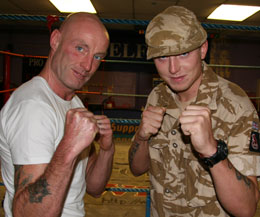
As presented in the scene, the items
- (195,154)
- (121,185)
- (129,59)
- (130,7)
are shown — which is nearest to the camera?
(195,154)

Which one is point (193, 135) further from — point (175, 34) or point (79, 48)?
point (79, 48)

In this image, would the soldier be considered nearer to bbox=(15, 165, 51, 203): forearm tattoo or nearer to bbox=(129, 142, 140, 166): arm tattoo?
bbox=(129, 142, 140, 166): arm tattoo

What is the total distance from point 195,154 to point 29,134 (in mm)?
703

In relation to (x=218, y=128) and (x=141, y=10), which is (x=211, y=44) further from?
(x=218, y=128)

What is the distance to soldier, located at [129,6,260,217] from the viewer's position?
91 cm

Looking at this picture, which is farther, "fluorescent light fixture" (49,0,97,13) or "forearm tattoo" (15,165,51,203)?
"fluorescent light fixture" (49,0,97,13)

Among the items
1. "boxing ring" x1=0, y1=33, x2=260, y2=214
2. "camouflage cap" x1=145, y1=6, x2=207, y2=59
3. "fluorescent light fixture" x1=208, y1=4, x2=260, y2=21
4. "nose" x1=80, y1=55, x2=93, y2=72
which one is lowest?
"boxing ring" x1=0, y1=33, x2=260, y2=214

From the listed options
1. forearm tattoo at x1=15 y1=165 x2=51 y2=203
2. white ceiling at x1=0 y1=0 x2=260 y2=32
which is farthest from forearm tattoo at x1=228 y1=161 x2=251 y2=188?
white ceiling at x1=0 y1=0 x2=260 y2=32

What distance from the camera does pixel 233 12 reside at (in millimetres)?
5969

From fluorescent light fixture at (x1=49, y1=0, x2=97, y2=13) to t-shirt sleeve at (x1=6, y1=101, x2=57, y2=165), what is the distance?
5222mm

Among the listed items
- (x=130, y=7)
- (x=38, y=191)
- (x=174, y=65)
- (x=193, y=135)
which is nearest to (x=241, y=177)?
(x=193, y=135)

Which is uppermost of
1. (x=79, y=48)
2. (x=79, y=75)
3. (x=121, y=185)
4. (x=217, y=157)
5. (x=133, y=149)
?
(x=79, y=48)

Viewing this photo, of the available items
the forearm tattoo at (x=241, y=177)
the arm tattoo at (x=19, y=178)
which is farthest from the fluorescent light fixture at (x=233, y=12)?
the arm tattoo at (x=19, y=178)

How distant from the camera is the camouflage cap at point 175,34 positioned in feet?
3.42
